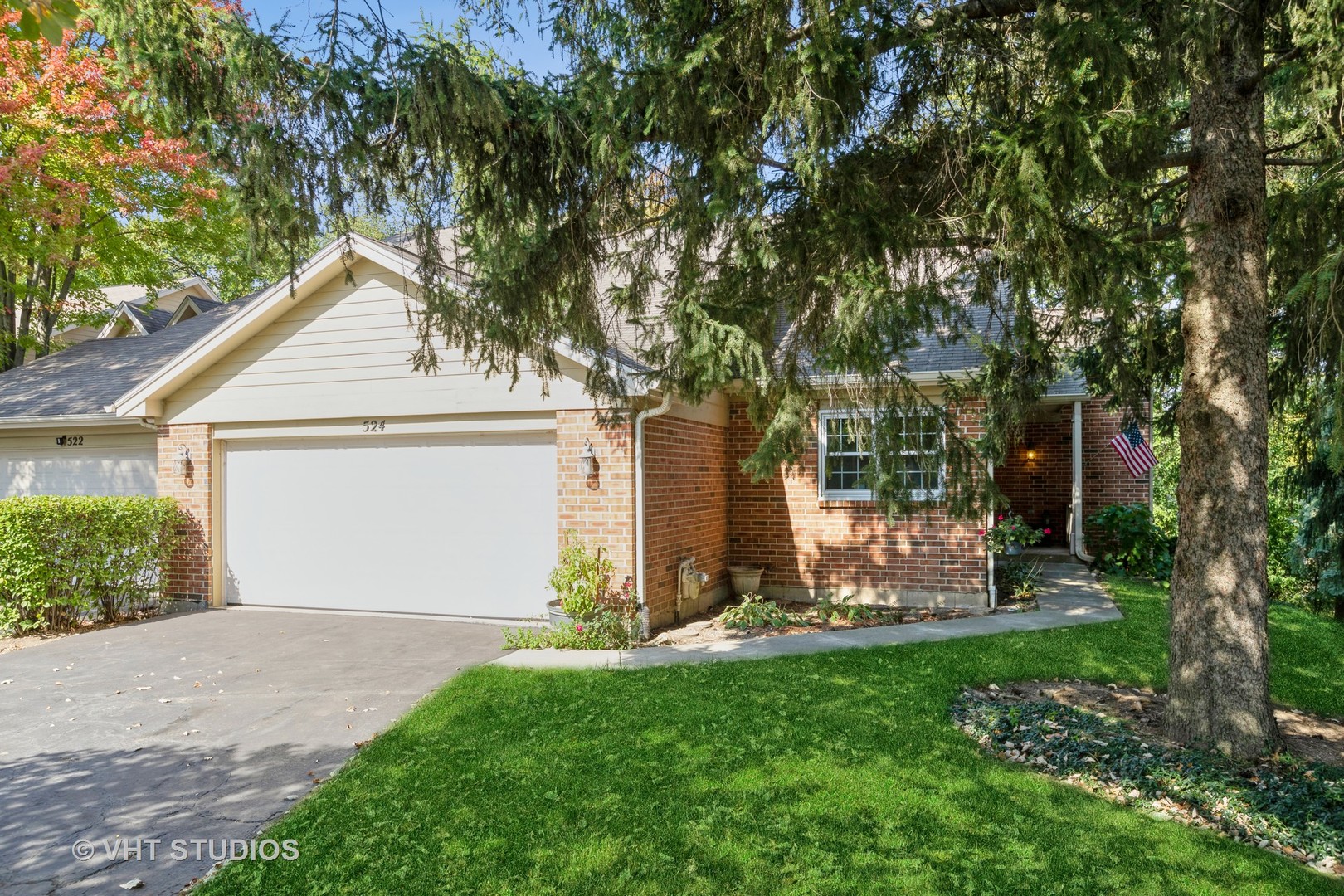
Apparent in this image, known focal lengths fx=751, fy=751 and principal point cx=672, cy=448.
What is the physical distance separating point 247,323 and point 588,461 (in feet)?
15.3

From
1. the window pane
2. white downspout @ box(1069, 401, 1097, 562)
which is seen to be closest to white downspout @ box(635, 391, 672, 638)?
the window pane

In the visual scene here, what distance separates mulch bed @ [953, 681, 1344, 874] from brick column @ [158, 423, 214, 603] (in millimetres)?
9061

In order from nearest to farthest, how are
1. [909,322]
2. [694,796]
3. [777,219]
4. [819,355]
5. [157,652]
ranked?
[694,796], [909,322], [819,355], [777,219], [157,652]

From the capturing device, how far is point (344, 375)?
9.06 metres

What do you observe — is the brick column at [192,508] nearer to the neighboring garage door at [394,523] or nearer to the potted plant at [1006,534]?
the neighboring garage door at [394,523]

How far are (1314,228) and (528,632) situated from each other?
733 centimetres

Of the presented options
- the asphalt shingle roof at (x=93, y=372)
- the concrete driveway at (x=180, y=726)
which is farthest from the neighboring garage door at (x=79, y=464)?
the concrete driveway at (x=180, y=726)

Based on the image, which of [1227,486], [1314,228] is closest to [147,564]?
[1227,486]

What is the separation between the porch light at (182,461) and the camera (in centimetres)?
961

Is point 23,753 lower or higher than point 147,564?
lower

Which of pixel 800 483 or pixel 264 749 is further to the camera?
pixel 800 483

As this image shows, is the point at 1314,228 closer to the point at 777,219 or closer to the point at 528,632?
the point at 777,219

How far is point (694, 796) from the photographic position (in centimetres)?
409

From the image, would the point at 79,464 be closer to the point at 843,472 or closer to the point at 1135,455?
the point at 843,472
